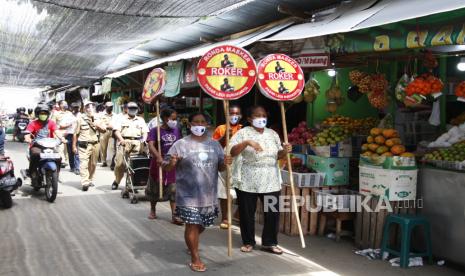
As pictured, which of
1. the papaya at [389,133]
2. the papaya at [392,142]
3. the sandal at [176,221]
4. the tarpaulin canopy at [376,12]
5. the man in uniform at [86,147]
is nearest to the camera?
the tarpaulin canopy at [376,12]

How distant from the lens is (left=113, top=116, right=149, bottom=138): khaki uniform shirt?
9109 millimetres

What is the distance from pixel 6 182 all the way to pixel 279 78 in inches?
190

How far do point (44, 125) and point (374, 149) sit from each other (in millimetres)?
6043

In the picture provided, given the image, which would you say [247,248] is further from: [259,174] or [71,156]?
[71,156]

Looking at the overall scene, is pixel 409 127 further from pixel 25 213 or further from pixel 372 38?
pixel 25 213

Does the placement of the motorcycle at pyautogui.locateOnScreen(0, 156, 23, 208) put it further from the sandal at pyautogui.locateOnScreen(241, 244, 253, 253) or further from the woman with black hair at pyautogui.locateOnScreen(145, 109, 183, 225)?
the sandal at pyautogui.locateOnScreen(241, 244, 253, 253)

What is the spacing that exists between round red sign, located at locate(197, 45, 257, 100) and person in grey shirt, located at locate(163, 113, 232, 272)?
0.53 meters

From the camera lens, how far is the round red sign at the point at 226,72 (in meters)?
5.25

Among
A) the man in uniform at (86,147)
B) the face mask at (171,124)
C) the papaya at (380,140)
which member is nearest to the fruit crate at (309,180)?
Answer: the papaya at (380,140)

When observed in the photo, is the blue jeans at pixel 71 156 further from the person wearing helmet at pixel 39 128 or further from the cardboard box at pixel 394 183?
the cardboard box at pixel 394 183

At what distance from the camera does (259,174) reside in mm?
5504

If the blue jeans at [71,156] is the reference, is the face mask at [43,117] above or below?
above

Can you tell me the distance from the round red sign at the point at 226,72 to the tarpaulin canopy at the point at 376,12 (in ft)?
3.02

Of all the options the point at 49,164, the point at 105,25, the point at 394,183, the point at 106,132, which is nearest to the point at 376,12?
the point at 394,183
